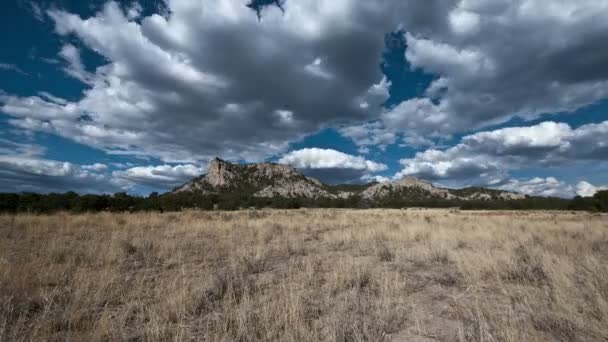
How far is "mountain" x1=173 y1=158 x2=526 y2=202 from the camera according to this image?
12706cm

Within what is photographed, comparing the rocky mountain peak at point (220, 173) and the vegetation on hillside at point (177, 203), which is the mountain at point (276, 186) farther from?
the vegetation on hillside at point (177, 203)

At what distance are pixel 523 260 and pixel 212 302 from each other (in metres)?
7.50

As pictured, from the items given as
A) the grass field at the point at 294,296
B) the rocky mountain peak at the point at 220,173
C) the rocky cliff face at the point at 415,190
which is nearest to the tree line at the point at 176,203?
the grass field at the point at 294,296

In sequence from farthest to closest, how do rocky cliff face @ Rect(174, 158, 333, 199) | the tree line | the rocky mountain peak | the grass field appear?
1. the rocky mountain peak
2. rocky cliff face @ Rect(174, 158, 333, 199)
3. the tree line
4. the grass field

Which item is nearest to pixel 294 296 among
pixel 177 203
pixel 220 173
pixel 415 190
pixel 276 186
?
pixel 177 203

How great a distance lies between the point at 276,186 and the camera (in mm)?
140000

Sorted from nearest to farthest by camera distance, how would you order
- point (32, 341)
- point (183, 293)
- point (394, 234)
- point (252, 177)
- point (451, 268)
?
1. point (32, 341)
2. point (183, 293)
3. point (451, 268)
4. point (394, 234)
5. point (252, 177)

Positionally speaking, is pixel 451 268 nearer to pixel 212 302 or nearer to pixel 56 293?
pixel 212 302

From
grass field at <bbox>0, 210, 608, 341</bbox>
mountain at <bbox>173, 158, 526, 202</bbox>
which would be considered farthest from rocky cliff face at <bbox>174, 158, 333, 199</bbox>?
grass field at <bbox>0, 210, 608, 341</bbox>

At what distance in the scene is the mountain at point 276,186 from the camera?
127062mm

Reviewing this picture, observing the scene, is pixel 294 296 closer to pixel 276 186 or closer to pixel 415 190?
pixel 276 186

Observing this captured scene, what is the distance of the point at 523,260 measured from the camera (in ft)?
24.6

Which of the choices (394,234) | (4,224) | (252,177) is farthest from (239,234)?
(252,177)

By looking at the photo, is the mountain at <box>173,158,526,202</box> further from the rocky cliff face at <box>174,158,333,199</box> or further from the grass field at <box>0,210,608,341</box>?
the grass field at <box>0,210,608,341</box>
